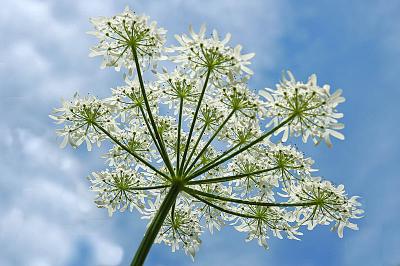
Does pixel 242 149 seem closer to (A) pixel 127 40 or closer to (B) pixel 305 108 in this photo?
(B) pixel 305 108

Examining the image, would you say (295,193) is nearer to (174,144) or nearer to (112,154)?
(174,144)

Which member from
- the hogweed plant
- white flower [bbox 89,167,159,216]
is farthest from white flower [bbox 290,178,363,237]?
white flower [bbox 89,167,159,216]

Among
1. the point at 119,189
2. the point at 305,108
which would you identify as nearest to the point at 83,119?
the point at 119,189

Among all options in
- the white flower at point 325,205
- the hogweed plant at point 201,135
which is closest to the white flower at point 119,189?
the hogweed plant at point 201,135

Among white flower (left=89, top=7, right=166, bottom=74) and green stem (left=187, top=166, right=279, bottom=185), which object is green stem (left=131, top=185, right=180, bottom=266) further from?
white flower (left=89, top=7, right=166, bottom=74)

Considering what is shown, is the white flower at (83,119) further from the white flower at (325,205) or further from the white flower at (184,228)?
the white flower at (325,205)
